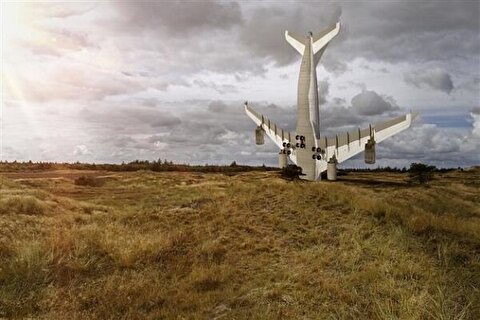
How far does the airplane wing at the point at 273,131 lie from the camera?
27.4 meters

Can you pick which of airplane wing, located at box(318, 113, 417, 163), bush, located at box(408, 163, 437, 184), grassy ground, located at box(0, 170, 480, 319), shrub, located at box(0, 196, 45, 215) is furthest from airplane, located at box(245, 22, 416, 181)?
shrub, located at box(0, 196, 45, 215)

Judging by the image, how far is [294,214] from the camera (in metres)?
16.9

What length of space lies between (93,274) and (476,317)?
9.17 metres

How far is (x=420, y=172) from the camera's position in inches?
1281

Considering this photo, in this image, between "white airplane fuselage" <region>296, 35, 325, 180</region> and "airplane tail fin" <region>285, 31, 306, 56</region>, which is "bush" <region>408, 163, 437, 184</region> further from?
"airplane tail fin" <region>285, 31, 306, 56</region>

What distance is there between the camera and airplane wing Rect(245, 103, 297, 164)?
1078 inches

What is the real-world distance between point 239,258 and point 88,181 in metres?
15.7

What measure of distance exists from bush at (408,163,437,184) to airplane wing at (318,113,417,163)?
34.0 ft

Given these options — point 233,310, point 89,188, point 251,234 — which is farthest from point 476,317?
point 89,188

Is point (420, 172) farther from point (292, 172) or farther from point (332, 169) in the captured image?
point (292, 172)

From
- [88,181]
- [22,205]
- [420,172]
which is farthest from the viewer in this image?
[420,172]

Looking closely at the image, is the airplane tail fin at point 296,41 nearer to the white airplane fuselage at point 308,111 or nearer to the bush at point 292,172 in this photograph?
the white airplane fuselage at point 308,111

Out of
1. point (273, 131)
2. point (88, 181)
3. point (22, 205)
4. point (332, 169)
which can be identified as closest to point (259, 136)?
point (273, 131)

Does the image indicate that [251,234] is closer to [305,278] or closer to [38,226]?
[305,278]
